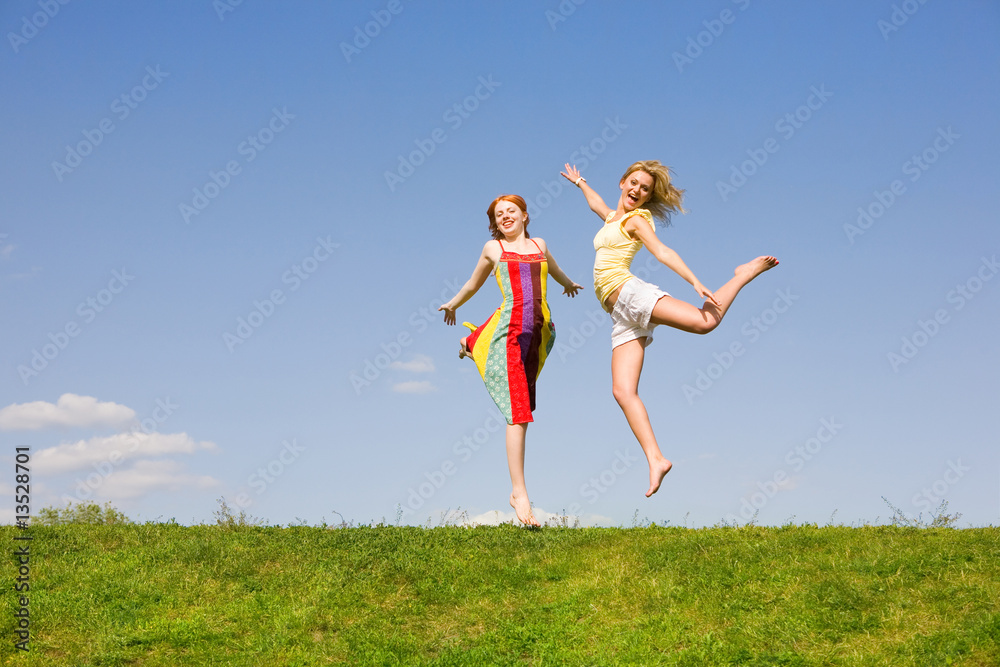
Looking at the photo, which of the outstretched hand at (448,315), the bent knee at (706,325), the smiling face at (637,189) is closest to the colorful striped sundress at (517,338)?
the outstretched hand at (448,315)

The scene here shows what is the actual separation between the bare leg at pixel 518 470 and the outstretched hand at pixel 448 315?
1.79 metres

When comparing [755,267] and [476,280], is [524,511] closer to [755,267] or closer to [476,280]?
[476,280]

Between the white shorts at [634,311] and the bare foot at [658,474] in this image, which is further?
the white shorts at [634,311]

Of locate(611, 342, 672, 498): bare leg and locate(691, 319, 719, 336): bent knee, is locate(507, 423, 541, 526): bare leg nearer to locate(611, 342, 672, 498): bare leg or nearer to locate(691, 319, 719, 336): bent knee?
locate(611, 342, 672, 498): bare leg

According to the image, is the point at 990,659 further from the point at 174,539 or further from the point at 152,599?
the point at 174,539

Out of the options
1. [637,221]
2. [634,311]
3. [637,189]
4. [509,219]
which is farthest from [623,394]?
[509,219]

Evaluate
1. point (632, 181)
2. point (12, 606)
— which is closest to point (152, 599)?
point (12, 606)

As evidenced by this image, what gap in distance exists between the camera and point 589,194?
36.2 feet

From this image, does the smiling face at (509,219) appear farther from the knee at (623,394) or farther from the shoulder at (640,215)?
the knee at (623,394)

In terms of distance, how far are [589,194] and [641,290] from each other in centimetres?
200

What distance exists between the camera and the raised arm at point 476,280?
1086 cm

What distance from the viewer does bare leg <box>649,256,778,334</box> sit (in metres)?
9.23

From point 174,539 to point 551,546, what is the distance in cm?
479

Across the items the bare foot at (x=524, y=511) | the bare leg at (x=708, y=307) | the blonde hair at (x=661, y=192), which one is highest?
the blonde hair at (x=661, y=192)
